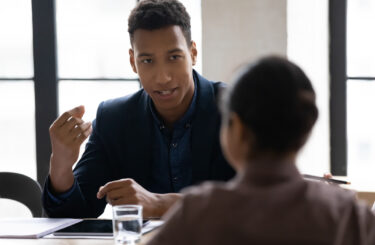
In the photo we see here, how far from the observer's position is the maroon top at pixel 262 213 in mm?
713

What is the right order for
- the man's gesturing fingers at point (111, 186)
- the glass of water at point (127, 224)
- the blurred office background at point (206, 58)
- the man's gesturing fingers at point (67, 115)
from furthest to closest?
the blurred office background at point (206, 58) < the man's gesturing fingers at point (67, 115) < the man's gesturing fingers at point (111, 186) < the glass of water at point (127, 224)

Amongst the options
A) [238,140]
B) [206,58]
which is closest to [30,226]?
[238,140]

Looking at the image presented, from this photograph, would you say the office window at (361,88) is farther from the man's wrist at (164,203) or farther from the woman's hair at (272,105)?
the woman's hair at (272,105)

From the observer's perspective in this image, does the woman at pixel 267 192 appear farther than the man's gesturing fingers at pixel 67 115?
No

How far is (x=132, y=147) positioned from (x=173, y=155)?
0.49 ft

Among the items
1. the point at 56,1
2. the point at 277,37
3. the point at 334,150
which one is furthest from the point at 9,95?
the point at 334,150

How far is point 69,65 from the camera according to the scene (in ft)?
10.8

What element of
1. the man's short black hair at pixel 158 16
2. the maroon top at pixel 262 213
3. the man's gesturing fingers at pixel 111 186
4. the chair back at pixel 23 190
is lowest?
the chair back at pixel 23 190

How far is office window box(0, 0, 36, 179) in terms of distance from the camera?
3.28 m

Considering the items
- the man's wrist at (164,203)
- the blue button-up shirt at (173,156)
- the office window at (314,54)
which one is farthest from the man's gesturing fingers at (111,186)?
the office window at (314,54)

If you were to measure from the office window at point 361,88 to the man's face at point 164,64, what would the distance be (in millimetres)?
1543

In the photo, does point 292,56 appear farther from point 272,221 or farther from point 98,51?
point 272,221

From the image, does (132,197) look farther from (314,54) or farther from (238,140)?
(314,54)

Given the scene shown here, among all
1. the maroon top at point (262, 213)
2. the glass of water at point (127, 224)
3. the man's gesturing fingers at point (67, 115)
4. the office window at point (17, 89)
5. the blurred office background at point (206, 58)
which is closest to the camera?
the maroon top at point (262, 213)
